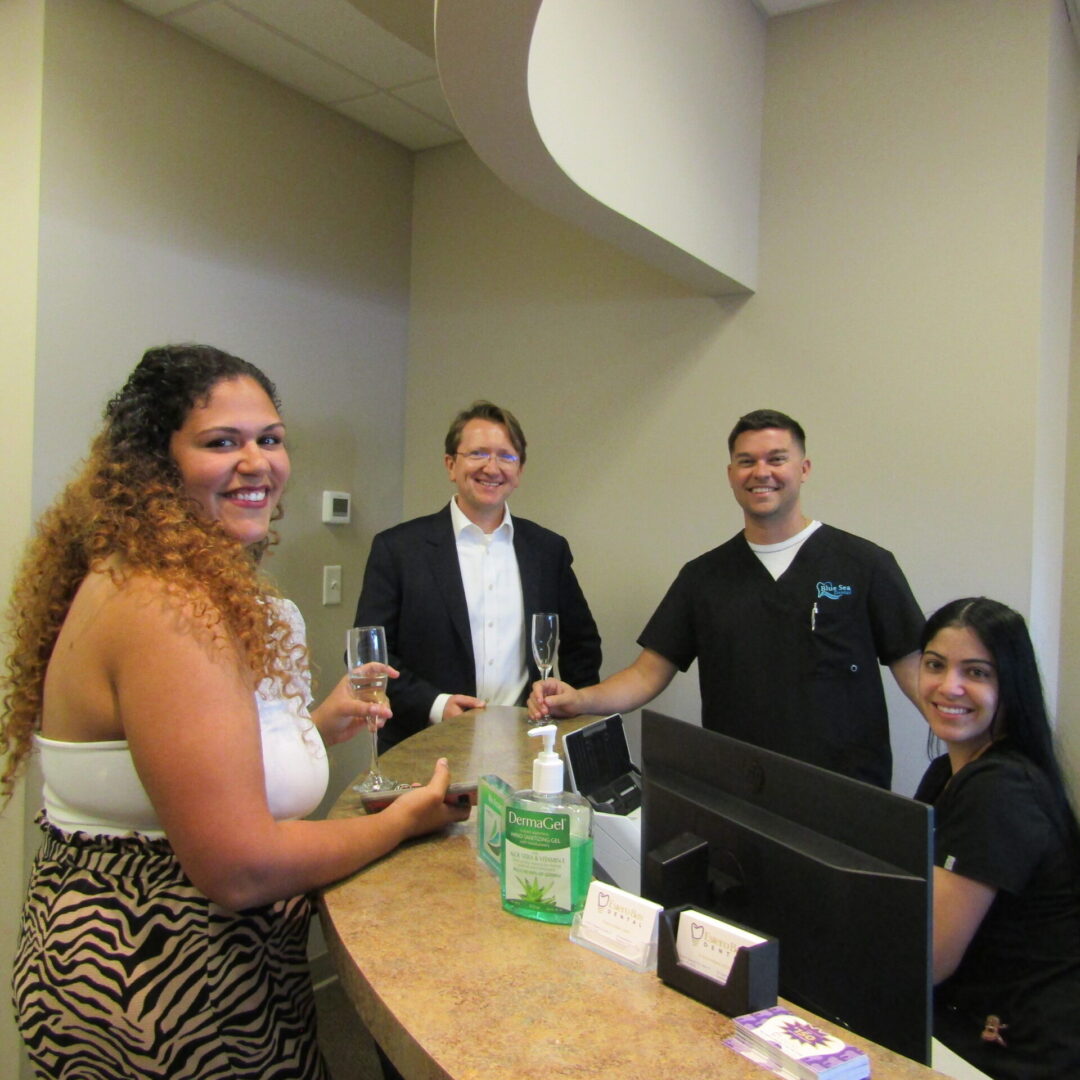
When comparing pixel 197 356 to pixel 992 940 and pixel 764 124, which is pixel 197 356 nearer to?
pixel 992 940

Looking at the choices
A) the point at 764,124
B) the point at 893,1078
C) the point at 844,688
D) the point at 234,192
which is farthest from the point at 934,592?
the point at 234,192

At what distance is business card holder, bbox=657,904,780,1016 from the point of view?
82cm

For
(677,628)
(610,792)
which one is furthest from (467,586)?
(610,792)

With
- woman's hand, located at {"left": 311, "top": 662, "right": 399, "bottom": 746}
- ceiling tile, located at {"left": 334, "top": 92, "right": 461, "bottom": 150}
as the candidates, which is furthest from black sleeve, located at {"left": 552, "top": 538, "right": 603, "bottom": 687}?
ceiling tile, located at {"left": 334, "top": 92, "right": 461, "bottom": 150}

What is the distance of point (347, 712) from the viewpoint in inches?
58.2

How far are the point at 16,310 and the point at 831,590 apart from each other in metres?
2.24

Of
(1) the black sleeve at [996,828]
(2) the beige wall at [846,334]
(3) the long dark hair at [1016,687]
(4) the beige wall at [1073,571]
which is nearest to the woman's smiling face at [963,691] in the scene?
(3) the long dark hair at [1016,687]

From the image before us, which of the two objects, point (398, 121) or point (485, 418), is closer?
point (485, 418)

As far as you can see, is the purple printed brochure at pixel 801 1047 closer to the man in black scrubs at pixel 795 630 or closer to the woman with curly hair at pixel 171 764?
the woman with curly hair at pixel 171 764

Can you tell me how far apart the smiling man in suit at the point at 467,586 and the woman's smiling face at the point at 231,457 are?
4.02 feet

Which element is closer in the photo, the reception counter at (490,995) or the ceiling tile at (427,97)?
the reception counter at (490,995)

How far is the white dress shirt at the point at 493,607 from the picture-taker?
248 cm

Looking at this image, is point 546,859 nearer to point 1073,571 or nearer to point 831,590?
point 831,590

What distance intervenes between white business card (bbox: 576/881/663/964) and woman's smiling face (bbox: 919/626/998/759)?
0.77 m
